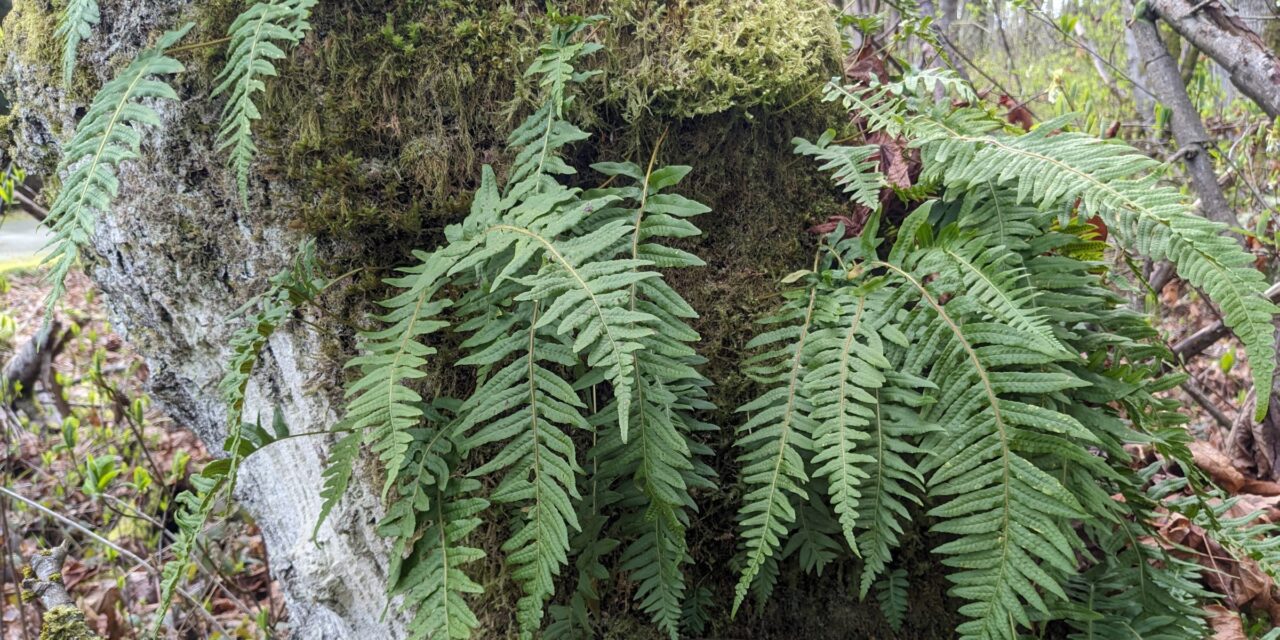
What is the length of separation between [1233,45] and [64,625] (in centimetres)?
372

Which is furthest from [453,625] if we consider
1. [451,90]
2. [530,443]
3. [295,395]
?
[451,90]

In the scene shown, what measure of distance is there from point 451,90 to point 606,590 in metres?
1.22

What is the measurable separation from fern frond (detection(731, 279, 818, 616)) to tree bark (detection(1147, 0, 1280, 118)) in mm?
1807

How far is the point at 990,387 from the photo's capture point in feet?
4.56

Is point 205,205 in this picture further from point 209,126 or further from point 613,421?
point 613,421

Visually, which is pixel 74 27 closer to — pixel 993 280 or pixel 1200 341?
pixel 993 280

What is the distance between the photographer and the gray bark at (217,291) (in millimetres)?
1813

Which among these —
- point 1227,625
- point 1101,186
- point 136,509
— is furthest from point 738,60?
point 136,509

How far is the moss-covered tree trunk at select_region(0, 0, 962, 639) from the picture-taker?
5.79ft

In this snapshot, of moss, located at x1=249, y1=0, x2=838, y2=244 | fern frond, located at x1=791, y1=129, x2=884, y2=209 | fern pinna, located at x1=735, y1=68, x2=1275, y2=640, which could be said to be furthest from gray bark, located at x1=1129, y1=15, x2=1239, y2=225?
moss, located at x1=249, y1=0, x2=838, y2=244

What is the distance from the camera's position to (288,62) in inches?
70.2

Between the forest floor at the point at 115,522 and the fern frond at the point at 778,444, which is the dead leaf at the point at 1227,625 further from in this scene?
the forest floor at the point at 115,522

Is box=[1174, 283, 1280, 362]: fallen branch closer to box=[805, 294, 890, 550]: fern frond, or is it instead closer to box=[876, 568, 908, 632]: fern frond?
box=[876, 568, 908, 632]: fern frond

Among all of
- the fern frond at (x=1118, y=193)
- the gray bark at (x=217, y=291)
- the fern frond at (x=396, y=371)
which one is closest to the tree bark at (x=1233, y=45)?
the fern frond at (x=1118, y=193)
